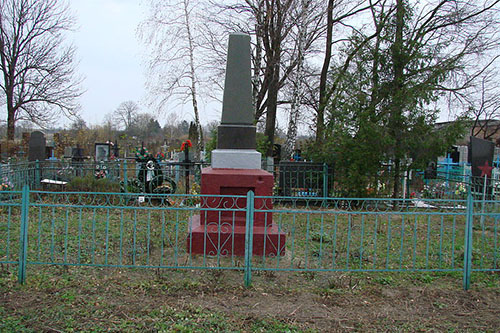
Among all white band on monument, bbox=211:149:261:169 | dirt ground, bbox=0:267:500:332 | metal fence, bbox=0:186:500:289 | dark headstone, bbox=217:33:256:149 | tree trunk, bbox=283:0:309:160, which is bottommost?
dirt ground, bbox=0:267:500:332

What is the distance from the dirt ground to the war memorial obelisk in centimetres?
67

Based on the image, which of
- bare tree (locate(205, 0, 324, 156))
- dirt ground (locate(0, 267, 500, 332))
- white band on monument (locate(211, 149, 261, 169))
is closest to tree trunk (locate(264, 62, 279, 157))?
bare tree (locate(205, 0, 324, 156))

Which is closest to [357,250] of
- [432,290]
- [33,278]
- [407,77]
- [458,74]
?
[432,290]

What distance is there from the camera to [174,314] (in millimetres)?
3588

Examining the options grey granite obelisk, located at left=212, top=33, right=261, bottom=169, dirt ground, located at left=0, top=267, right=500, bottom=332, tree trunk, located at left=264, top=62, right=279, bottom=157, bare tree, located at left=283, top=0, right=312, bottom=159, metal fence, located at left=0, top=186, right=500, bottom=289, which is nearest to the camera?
dirt ground, located at left=0, top=267, right=500, bottom=332

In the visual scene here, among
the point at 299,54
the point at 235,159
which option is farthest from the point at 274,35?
the point at 235,159

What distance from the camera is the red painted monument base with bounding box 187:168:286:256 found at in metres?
5.38

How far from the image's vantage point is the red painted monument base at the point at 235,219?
538cm

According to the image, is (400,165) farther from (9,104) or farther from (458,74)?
(9,104)

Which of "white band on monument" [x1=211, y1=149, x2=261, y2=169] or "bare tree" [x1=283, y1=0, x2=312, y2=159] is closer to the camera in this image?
"white band on monument" [x1=211, y1=149, x2=261, y2=169]

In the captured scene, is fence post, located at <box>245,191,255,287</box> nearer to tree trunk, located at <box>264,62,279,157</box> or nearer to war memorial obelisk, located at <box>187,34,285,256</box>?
war memorial obelisk, located at <box>187,34,285,256</box>

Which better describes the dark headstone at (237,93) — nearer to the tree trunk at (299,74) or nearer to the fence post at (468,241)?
the fence post at (468,241)

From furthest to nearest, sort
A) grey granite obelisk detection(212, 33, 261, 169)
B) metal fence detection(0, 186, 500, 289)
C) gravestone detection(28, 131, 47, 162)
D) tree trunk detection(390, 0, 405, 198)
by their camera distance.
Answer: gravestone detection(28, 131, 47, 162), tree trunk detection(390, 0, 405, 198), grey granite obelisk detection(212, 33, 261, 169), metal fence detection(0, 186, 500, 289)

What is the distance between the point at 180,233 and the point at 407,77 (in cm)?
674
